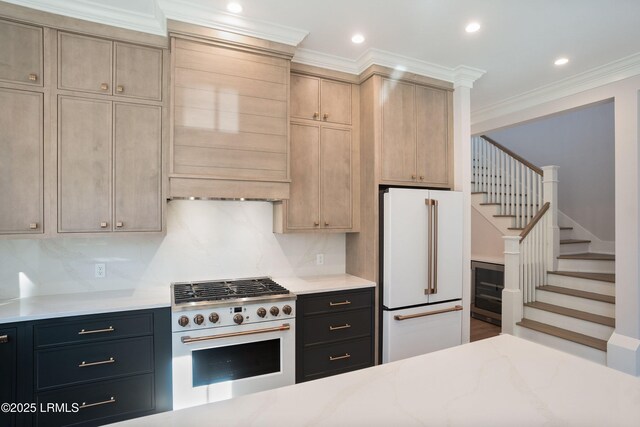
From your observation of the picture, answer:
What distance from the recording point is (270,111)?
2.71 m

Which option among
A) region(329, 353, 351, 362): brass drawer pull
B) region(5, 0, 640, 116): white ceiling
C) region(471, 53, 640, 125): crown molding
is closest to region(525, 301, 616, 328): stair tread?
region(471, 53, 640, 125): crown molding

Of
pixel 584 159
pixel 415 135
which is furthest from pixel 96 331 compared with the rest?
pixel 584 159

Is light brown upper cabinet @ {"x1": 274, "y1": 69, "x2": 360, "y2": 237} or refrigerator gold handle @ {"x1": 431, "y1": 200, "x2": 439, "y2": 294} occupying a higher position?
light brown upper cabinet @ {"x1": 274, "y1": 69, "x2": 360, "y2": 237}

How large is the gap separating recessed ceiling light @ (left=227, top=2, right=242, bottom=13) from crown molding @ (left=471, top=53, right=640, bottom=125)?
3126mm

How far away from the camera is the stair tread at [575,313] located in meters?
3.59

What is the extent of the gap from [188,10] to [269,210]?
160 cm

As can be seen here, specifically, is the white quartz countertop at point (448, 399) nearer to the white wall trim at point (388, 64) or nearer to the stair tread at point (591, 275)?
the white wall trim at point (388, 64)

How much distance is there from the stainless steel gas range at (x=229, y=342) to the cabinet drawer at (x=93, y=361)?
204 millimetres

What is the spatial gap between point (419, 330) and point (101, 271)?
2529 millimetres

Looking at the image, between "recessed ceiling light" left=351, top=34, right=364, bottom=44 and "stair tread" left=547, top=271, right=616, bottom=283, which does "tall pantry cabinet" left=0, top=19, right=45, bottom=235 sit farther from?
"stair tread" left=547, top=271, right=616, bottom=283

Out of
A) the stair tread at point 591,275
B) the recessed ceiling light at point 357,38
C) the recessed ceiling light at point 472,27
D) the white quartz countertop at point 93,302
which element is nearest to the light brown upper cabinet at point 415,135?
the recessed ceiling light at point 357,38

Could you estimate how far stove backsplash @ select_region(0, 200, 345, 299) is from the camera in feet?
8.11

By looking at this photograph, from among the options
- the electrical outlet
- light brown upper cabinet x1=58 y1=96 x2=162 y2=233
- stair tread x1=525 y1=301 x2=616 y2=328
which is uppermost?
light brown upper cabinet x1=58 y1=96 x2=162 y2=233

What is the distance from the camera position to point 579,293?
13.4ft
